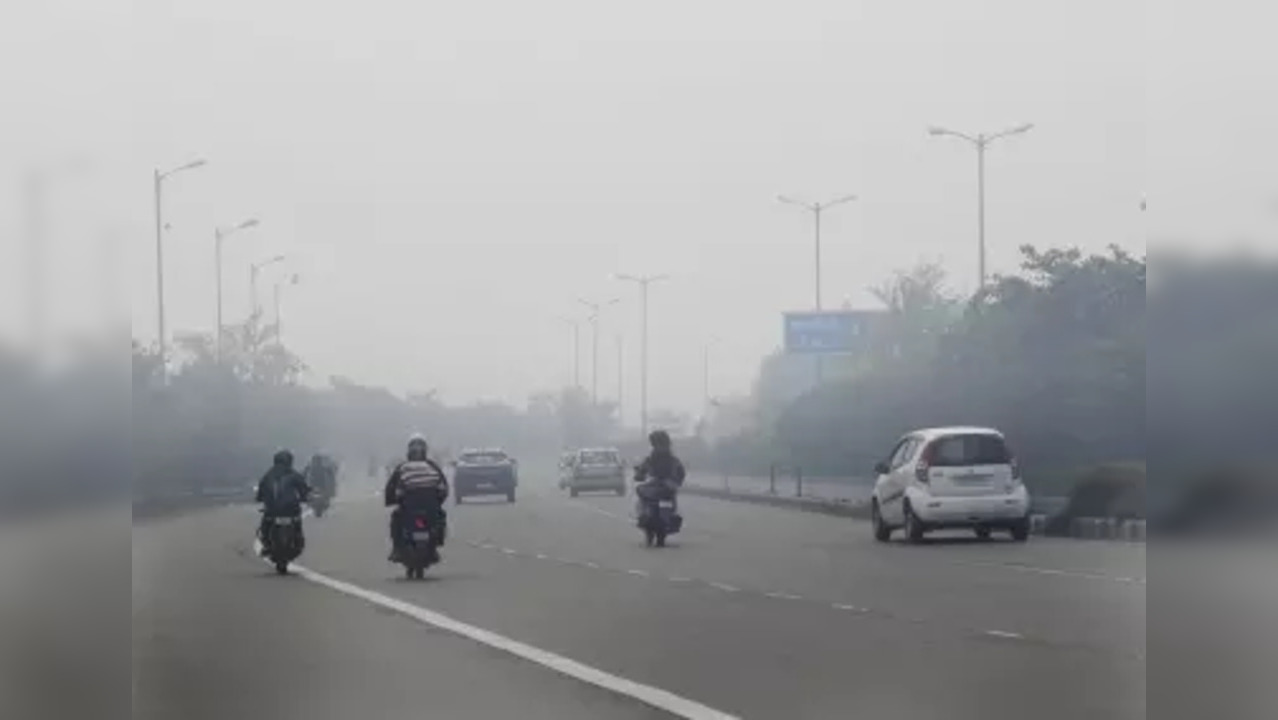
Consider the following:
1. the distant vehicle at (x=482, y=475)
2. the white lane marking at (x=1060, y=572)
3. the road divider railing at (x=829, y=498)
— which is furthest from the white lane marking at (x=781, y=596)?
the distant vehicle at (x=482, y=475)

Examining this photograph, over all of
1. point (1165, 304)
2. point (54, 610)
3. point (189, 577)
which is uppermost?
point (1165, 304)

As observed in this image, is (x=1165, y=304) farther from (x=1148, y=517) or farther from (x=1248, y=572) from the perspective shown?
(x=1248, y=572)

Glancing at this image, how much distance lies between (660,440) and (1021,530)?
5.68m

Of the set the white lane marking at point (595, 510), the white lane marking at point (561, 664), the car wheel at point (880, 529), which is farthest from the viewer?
the white lane marking at point (595, 510)

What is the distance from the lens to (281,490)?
31.4 metres

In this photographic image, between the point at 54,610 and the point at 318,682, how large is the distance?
6.25 meters

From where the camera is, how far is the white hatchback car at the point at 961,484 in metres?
37.1

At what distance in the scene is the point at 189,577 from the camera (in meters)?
30.3

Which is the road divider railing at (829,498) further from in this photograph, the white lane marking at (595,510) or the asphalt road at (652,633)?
the white lane marking at (595,510)

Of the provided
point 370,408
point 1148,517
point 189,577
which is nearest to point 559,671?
point 1148,517

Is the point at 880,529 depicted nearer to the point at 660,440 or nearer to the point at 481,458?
the point at 660,440

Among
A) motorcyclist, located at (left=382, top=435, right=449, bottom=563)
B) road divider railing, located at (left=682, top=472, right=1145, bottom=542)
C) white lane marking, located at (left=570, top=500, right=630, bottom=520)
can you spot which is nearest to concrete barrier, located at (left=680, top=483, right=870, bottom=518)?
road divider railing, located at (left=682, top=472, right=1145, bottom=542)

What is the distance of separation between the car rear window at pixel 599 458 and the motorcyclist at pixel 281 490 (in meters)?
46.6

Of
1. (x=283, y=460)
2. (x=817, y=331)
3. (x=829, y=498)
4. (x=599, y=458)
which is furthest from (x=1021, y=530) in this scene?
(x=817, y=331)
